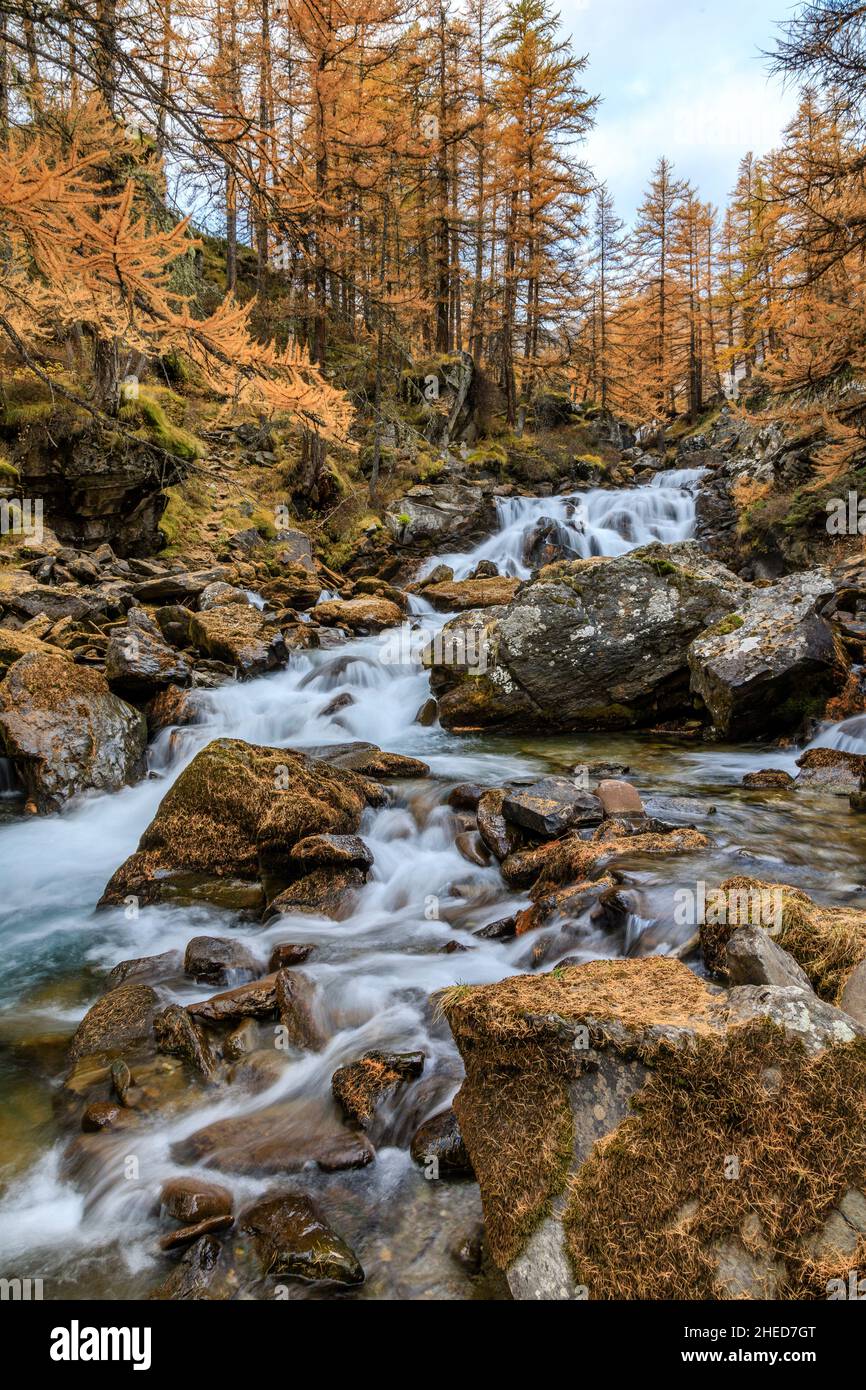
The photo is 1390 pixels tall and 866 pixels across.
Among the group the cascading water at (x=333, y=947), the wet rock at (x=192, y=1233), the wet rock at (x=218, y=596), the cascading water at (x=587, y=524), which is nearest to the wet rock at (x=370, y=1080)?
the cascading water at (x=333, y=947)

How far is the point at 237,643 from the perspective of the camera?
1151cm

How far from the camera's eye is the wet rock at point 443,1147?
2.99 m

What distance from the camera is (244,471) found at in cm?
1958

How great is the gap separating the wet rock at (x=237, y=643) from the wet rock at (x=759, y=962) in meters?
9.48

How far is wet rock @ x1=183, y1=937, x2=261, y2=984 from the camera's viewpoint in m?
4.63

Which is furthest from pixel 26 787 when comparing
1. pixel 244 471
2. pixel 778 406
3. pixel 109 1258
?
pixel 244 471

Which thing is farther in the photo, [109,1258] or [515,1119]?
[109,1258]

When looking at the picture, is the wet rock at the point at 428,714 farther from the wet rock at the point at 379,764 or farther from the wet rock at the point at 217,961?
the wet rock at the point at 217,961

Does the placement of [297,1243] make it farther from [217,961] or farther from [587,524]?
[587,524]

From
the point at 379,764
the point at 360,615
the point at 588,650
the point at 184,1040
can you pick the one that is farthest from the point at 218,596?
the point at 184,1040

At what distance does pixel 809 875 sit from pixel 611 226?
142 feet

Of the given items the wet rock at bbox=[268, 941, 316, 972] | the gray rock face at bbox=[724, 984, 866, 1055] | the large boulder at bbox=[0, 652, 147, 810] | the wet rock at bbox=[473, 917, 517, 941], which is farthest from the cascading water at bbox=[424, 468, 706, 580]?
the gray rock face at bbox=[724, 984, 866, 1055]

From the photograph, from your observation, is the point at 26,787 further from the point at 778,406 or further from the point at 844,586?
the point at 844,586

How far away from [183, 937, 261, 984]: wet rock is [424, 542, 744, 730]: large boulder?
6000 millimetres
